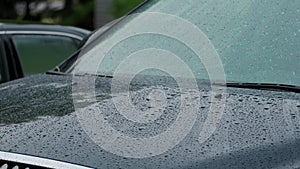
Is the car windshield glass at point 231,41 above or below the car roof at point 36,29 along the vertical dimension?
below

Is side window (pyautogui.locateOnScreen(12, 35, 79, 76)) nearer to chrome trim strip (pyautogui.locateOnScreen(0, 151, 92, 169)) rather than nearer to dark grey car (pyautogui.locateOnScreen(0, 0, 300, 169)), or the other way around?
dark grey car (pyautogui.locateOnScreen(0, 0, 300, 169))

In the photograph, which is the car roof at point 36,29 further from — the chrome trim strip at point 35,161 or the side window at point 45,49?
the chrome trim strip at point 35,161

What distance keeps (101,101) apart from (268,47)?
28.4 inches

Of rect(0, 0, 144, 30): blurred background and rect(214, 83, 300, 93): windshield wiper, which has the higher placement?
rect(0, 0, 144, 30): blurred background

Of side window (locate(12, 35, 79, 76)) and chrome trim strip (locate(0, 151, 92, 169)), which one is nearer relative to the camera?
chrome trim strip (locate(0, 151, 92, 169))

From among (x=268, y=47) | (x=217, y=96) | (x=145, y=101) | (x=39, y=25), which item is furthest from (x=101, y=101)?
(x=39, y=25)

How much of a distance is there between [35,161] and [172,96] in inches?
25.0

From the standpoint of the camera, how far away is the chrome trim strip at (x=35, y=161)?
2.58 meters

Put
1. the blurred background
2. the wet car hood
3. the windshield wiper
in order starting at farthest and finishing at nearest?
1. the blurred background
2. the windshield wiper
3. the wet car hood

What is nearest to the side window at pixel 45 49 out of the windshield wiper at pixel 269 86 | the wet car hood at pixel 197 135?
the wet car hood at pixel 197 135

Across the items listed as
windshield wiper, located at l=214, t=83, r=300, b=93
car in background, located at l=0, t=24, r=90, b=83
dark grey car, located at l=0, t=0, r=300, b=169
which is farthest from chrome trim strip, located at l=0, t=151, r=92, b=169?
car in background, located at l=0, t=24, r=90, b=83

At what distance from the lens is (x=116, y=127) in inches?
111

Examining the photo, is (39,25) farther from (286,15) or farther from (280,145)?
(280,145)

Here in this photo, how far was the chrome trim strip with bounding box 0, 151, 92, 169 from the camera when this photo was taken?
8.46ft
